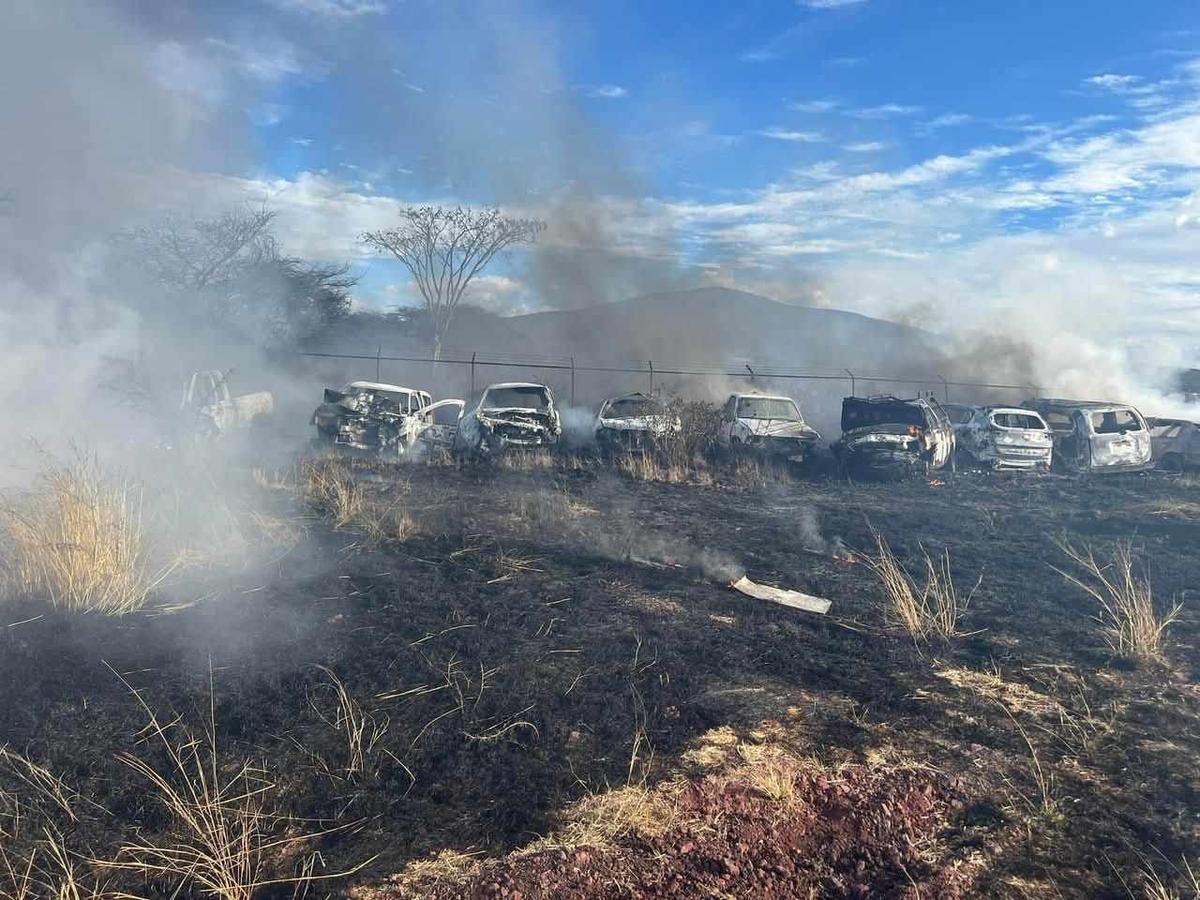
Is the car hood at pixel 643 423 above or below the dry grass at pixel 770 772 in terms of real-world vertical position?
above

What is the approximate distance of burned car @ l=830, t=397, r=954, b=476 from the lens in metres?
12.8

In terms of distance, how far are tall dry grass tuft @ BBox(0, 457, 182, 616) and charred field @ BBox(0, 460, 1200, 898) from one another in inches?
7.8

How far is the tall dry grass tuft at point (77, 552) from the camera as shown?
5.15 metres

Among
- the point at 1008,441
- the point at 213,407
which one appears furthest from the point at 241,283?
the point at 1008,441

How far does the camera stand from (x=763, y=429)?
13648mm

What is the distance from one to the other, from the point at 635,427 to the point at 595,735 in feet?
33.5

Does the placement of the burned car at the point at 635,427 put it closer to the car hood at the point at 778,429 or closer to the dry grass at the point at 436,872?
the car hood at the point at 778,429

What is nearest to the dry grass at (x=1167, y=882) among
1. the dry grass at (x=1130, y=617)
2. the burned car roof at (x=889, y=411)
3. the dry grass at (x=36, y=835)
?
the dry grass at (x=1130, y=617)

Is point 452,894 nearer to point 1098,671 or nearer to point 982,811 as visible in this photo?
point 982,811

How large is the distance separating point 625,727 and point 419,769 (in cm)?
106

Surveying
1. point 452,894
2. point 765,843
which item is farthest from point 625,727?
point 452,894

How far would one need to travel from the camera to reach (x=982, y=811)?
3252 millimetres

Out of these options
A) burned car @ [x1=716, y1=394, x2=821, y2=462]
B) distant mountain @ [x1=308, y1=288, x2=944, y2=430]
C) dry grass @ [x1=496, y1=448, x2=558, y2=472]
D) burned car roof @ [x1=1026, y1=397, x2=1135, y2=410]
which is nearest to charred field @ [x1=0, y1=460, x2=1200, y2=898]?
dry grass @ [x1=496, y1=448, x2=558, y2=472]

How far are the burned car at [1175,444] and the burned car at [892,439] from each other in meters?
5.14
